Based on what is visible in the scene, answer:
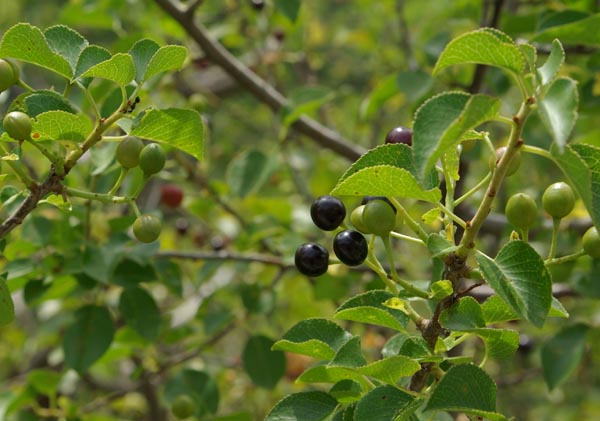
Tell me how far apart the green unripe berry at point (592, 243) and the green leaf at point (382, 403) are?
36 cm

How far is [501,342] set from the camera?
1168 millimetres

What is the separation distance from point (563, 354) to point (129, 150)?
142cm

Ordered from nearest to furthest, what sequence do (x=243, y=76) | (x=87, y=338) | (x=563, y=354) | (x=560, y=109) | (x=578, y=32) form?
(x=560, y=109) → (x=578, y=32) → (x=87, y=338) → (x=563, y=354) → (x=243, y=76)

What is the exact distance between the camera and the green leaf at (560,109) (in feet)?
2.68

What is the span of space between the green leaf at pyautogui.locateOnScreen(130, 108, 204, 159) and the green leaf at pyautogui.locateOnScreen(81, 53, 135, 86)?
2.6 inches

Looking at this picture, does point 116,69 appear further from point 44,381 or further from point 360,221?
point 44,381

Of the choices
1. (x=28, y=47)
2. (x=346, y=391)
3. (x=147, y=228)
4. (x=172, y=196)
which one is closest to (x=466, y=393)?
(x=346, y=391)

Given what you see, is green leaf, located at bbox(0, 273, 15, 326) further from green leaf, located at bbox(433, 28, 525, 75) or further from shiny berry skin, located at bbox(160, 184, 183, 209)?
shiny berry skin, located at bbox(160, 184, 183, 209)

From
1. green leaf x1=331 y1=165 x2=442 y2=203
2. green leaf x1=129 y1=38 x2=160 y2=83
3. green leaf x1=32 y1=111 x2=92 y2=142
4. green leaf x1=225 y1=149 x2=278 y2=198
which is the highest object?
green leaf x1=129 y1=38 x2=160 y2=83

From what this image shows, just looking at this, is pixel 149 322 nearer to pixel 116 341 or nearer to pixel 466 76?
pixel 116 341

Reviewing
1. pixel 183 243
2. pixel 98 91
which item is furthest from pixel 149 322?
pixel 183 243

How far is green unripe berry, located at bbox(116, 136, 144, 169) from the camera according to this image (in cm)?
125

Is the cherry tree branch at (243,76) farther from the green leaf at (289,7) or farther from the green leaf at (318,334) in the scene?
the green leaf at (318,334)

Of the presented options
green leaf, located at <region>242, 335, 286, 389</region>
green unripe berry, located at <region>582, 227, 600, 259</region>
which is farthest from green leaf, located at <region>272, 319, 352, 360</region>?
green leaf, located at <region>242, 335, 286, 389</region>
